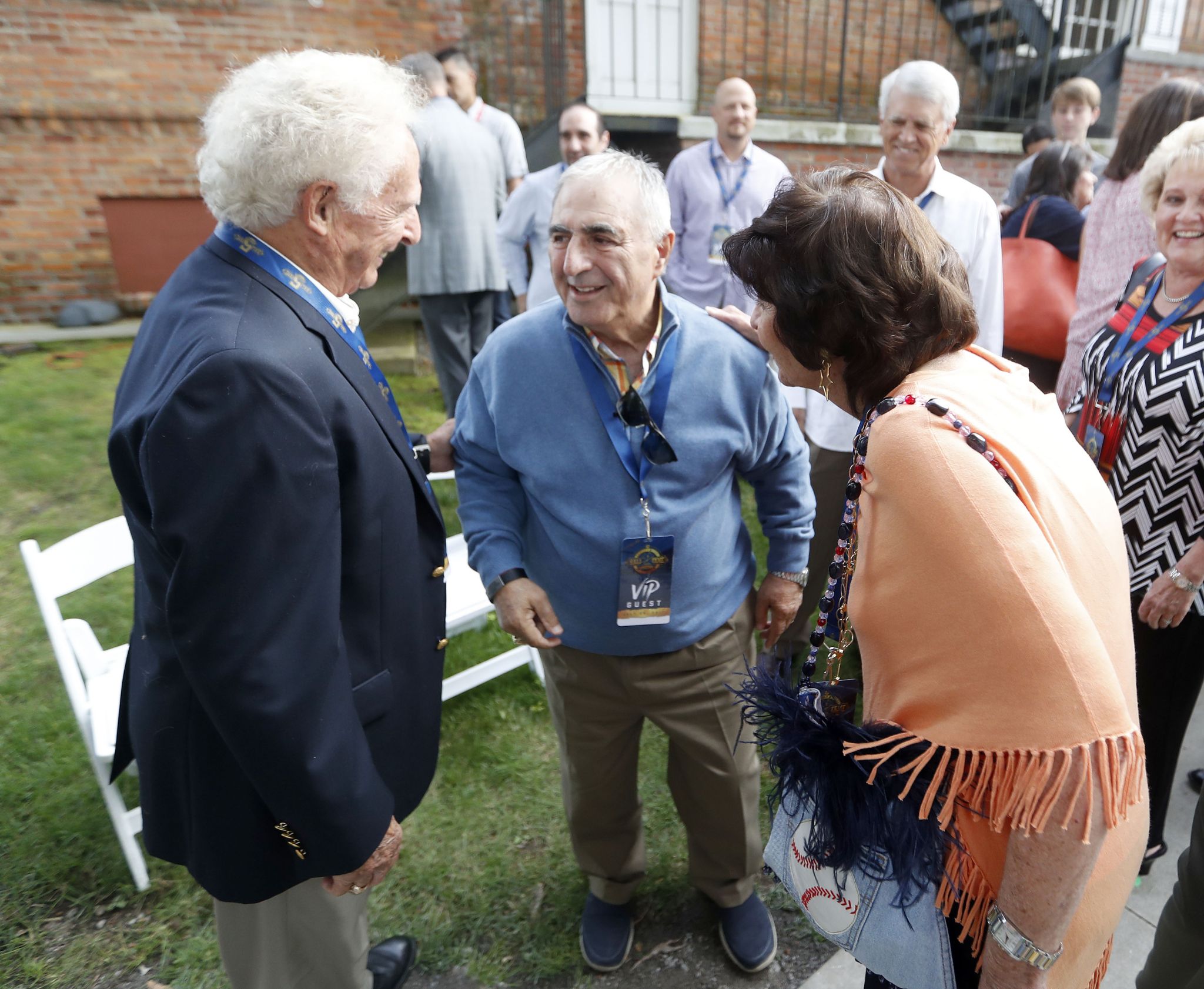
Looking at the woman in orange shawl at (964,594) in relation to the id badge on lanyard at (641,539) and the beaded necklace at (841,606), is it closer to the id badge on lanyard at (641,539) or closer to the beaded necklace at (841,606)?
the beaded necklace at (841,606)

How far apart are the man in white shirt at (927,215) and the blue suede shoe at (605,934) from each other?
135 centimetres

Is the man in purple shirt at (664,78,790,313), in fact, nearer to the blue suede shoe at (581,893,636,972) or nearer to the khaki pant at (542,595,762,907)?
the khaki pant at (542,595,762,907)

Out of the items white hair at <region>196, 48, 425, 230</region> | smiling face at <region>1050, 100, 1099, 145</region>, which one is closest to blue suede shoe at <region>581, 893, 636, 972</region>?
white hair at <region>196, 48, 425, 230</region>

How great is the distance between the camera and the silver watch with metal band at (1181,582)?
206cm

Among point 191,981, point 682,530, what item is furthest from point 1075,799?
point 191,981

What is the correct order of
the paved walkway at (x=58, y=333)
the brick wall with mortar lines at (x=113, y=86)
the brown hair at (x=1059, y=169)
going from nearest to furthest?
the brown hair at (x=1059, y=169) → the brick wall with mortar lines at (x=113, y=86) → the paved walkway at (x=58, y=333)

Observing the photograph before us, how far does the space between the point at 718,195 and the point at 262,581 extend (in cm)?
398

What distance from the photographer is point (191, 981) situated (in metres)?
2.21

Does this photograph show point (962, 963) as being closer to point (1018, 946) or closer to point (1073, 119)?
point (1018, 946)

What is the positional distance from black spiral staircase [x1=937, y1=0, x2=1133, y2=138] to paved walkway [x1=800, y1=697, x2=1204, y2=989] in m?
7.51

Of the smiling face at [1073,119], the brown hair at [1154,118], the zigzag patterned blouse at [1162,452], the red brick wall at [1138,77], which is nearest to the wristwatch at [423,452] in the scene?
the zigzag patterned blouse at [1162,452]

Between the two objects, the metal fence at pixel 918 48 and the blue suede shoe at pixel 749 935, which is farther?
the metal fence at pixel 918 48

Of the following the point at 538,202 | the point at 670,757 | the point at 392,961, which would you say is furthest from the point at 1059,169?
the point at 392,961

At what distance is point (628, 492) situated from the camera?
6.02ft
